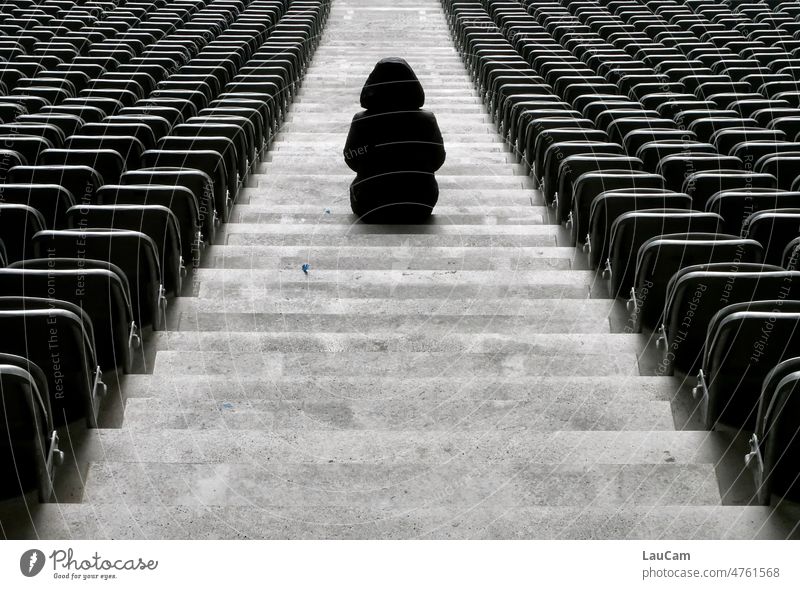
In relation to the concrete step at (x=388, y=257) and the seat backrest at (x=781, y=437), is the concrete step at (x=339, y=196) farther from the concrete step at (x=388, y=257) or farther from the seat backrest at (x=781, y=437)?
the seat backrest at (x=781, y=437)

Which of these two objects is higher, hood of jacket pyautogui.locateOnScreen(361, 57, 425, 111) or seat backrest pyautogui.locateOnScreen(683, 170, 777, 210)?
hood of jacket pyautogui.locateOnScreen(361, 57, 425, 111)

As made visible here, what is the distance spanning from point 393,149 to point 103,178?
7.09 feet

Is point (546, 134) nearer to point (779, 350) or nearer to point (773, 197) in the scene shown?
point (773, 197)

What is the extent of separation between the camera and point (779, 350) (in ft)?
12.4

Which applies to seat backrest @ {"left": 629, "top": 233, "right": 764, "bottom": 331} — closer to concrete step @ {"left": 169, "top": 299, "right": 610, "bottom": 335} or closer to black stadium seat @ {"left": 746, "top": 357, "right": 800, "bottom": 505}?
concrete step @ {"left": 169, "top": 299, "right": 610, "bottom": 335}

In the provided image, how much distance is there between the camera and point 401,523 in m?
3.39

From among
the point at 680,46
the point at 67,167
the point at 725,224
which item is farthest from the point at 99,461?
the point at 680,46

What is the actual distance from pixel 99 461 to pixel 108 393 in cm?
78

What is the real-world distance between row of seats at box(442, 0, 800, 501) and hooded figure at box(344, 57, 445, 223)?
1.11m

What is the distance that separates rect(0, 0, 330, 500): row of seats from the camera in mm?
3730

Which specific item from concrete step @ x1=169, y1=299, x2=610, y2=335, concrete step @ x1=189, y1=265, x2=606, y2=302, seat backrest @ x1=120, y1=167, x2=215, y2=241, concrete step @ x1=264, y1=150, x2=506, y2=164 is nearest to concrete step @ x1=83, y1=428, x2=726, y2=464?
concrete step @ x1=169, y1=299, x2=610, y2=335

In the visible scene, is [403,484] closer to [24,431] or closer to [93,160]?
[24,431]

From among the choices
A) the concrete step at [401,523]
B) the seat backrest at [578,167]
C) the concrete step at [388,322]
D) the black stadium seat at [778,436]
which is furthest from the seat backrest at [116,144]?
the black stadium seat at [778,436]

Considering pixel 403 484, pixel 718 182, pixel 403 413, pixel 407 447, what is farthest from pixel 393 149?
pixel 403 484
